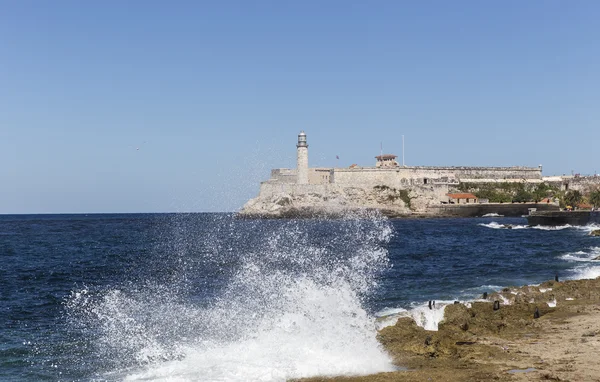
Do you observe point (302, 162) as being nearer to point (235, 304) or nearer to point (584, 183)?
point (584, 183)

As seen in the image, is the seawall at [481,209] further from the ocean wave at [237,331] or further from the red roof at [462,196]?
the ocean wave at [237,331]

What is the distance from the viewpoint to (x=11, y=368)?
41.9 feet

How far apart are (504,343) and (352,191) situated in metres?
88.9

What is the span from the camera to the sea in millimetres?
12297

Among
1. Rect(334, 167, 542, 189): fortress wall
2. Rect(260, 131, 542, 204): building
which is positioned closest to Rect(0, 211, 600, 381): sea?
Rect(260, 131, 542, 204): building

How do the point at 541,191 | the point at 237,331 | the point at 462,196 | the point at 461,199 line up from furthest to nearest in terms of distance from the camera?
the point at 541,191
the point at 462,196
the point at 461,199
the point at 237,331

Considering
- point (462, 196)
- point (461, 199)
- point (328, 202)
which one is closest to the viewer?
point (328, 202)

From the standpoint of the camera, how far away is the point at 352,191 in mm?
101312

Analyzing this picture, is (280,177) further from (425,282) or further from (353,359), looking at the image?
(353,359)

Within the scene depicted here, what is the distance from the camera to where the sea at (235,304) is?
12.3 m

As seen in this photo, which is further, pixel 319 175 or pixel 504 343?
pixel 319 175

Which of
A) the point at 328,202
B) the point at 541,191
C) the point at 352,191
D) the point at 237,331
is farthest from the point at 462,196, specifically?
the point at 237,331

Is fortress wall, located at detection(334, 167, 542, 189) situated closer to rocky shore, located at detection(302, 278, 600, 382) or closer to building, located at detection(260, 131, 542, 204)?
building, located at detection(260, 131, 542, 204)

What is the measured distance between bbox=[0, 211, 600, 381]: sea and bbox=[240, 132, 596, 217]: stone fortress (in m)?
57.4
